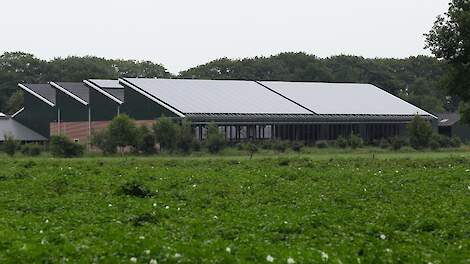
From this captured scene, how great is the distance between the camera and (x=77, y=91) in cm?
7338

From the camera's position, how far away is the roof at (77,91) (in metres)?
71.3

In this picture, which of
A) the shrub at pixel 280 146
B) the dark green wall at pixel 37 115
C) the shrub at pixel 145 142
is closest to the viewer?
the shrub at pixel 145 142

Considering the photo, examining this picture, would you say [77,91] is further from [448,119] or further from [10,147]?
[448,119]

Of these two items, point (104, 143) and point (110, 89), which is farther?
point (110, 89)

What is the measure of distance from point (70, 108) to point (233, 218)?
198ft

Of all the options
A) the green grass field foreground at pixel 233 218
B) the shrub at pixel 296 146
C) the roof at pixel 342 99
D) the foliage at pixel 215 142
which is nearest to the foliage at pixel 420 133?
the shrub at pixel 296 146

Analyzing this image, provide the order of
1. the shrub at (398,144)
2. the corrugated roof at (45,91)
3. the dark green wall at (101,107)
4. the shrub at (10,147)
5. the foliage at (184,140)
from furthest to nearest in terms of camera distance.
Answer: the corrugated roof at (45,91) < the dark green wall at (101,107) < the shrub at (398,144) < the foliage at (184,140) < the shrub at (10,147)

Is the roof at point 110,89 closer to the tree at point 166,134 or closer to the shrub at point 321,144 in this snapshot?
the tree at point 166,134

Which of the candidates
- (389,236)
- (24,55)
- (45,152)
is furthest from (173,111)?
(24,55)

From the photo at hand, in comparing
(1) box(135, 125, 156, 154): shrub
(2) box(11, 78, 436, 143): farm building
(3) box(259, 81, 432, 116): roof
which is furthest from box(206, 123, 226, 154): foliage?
(3) box(259, 81, 432, 116): roof

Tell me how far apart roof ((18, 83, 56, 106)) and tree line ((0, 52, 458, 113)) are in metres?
21.0

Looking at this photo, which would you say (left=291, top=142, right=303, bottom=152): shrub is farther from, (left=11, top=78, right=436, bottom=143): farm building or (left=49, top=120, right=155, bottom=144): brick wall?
(left=49, top=120, right=155, bottom=144): brick wall

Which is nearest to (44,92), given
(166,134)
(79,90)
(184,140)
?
(79,90)

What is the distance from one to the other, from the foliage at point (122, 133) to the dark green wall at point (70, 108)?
19.0m
